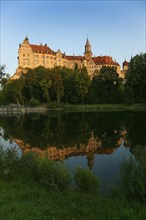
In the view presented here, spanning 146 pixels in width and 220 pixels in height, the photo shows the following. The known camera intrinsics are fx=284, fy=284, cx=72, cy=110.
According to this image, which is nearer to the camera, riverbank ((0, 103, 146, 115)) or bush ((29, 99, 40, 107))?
riverbank ((0, 103, 146, 115))

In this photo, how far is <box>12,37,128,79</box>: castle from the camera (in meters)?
109

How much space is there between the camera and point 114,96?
7300 cm

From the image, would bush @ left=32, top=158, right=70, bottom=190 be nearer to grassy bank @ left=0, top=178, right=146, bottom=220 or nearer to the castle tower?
grassy bank @ left=0, top=178, right=146, bottom=220

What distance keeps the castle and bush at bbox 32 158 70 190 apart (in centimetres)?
8890

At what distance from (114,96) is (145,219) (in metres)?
67.7

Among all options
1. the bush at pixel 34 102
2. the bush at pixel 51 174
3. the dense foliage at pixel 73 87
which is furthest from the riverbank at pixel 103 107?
the bush at pixel 51 174

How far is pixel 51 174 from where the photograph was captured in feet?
30.3

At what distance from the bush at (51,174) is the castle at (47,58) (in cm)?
8890

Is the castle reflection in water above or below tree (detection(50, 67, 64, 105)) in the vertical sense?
below

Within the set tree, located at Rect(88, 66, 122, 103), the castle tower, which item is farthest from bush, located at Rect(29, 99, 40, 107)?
the castle tower

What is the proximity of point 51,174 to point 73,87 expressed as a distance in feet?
222

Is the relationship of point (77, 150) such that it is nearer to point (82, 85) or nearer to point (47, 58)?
point (82, 85)

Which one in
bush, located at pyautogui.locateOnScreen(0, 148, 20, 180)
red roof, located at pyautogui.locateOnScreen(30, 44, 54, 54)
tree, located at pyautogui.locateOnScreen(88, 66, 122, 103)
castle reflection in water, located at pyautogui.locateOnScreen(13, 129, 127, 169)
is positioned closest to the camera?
bush, located at pyautogui.locateOnScreen(0, 148, 20, 180)

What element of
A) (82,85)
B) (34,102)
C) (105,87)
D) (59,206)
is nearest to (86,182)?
(59,206)
